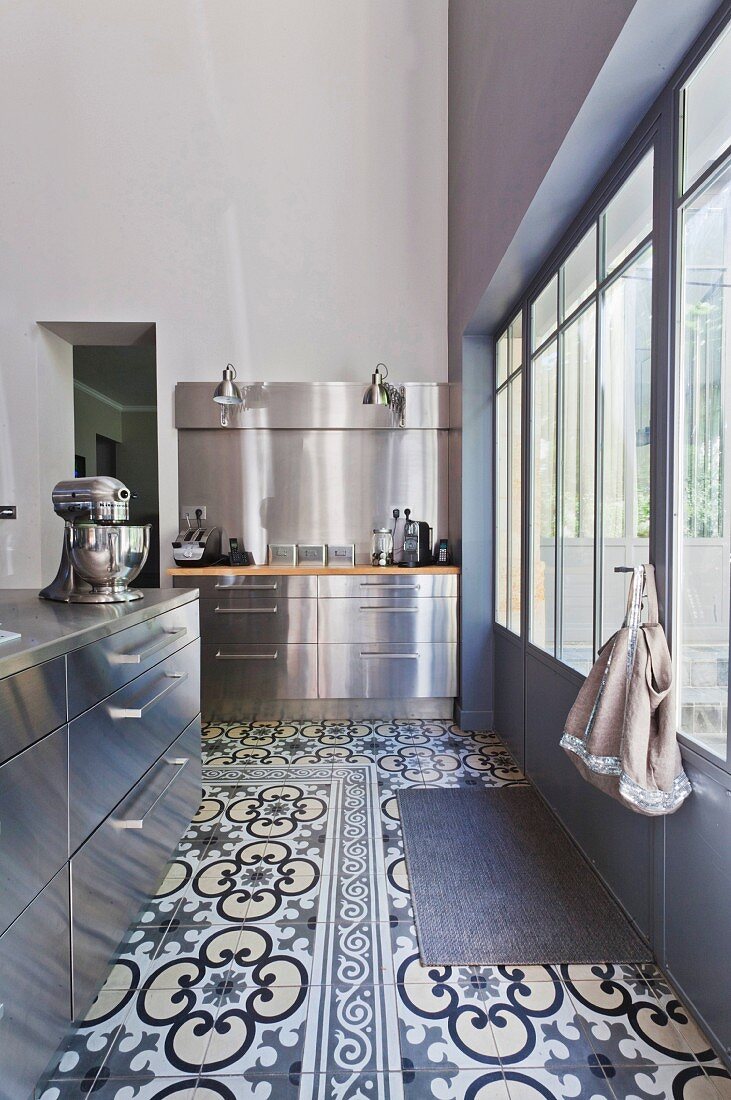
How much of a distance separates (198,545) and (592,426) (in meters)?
2.35

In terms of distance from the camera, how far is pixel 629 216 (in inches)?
62.8

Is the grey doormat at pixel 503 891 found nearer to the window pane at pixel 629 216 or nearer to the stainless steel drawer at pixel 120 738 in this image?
the stainless steel drawer at pixel 120 738

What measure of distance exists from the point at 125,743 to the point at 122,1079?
672 mm

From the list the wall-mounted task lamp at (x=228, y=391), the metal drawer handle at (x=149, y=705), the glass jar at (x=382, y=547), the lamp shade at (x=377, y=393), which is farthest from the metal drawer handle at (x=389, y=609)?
the wall-mounted task lamp at (x=228, y=391)

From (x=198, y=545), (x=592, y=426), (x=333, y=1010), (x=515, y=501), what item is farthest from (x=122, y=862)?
(x=515, y=501)

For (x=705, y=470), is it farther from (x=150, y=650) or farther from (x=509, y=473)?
(x=509, y=473)

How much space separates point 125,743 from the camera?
1.38 m

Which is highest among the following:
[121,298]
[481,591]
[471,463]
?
[121,298]

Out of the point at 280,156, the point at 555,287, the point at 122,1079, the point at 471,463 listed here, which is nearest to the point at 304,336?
the point at 280,156

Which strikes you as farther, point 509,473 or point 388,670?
point 388,670

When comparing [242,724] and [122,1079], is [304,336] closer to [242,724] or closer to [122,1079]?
[242,724]

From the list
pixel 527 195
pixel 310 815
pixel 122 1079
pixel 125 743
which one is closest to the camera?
pixel 122 1079

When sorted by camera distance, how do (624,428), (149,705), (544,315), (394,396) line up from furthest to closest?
(394,396) < (544,315) < (624,428) < (149,705)

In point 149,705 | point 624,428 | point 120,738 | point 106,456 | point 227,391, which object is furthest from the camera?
point 106,456
